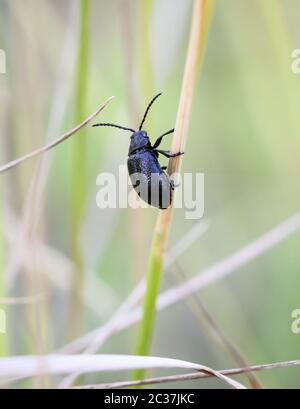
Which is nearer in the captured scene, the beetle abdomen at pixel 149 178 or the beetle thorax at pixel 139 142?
the beetle abdomen at pixel 149 178

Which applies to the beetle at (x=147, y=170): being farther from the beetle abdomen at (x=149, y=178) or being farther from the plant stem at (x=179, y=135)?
the plant stem at (x=179, y=135)

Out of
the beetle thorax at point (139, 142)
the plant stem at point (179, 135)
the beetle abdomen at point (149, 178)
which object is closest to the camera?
the plant stem at point (179, 135)

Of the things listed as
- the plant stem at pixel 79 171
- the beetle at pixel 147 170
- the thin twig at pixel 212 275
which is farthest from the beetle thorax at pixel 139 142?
the thin twig at pixel 212 275

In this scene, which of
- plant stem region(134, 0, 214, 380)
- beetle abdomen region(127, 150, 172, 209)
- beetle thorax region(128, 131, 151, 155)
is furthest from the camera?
beetle thorax region(128, 131, 151, 155)

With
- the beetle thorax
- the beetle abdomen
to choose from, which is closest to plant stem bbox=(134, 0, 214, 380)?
the beetle abdomen

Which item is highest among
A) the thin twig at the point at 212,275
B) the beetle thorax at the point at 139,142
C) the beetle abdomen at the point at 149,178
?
the beetle thorax at the point at 139,142

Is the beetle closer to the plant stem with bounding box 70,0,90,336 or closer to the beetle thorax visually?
the beetle thorax

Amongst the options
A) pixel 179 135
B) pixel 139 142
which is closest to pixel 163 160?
pixel 139 142
